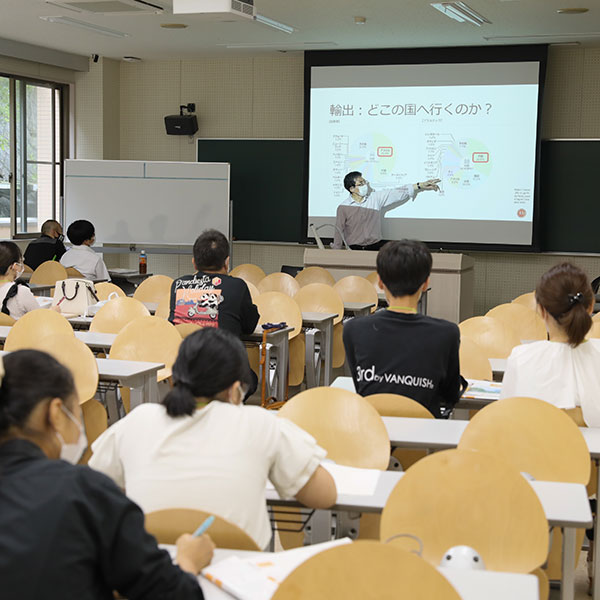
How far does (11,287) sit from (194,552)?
4042 millimetres

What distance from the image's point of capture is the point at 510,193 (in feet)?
33.0

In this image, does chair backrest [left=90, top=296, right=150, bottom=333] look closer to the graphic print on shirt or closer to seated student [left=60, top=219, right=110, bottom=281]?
the graphic print on shirt

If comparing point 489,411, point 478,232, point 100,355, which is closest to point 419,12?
point 478,232

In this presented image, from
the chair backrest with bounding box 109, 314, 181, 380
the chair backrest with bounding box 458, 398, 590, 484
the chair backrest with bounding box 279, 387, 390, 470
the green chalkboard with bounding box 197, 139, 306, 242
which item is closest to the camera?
the chair backrest with bounding box 458, 398, 590, 484

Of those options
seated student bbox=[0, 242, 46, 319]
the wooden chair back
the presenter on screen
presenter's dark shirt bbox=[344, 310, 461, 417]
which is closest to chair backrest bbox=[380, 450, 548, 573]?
presenter's dark shirt bbox=[344, 310, 461, 417]

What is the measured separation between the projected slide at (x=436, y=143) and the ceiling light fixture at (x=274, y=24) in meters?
1.48

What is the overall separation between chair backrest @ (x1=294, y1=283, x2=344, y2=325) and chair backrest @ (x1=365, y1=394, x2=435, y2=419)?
3.33 meters

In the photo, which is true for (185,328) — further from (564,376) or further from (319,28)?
(319,28)

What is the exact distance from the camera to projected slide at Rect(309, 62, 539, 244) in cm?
997

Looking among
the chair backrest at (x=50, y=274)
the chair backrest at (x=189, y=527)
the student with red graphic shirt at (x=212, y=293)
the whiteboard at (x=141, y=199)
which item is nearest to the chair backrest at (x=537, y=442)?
the chair backrest at (x=189, y=527)

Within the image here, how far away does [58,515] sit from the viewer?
1.44 meters

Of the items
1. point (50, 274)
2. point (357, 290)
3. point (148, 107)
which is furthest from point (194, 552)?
point (148, 107)

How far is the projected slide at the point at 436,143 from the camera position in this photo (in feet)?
32.7

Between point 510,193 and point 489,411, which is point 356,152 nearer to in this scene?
point 510,193
